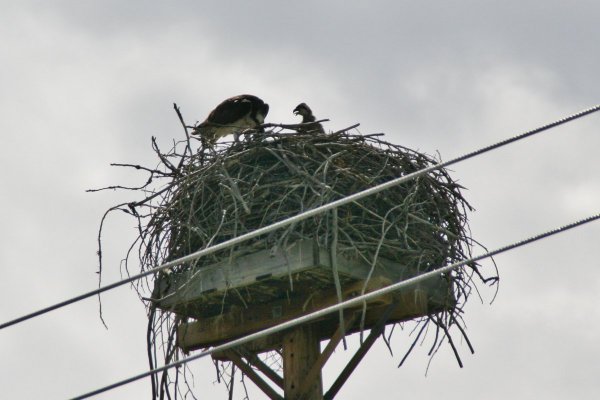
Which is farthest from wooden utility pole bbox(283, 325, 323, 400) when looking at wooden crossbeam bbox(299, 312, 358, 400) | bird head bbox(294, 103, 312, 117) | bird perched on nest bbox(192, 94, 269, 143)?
bird head bbox(294, 103, 312, 117)

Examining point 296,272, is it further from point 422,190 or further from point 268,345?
point 422,190

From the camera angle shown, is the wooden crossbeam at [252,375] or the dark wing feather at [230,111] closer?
the wooden crossbeam at [252,375]

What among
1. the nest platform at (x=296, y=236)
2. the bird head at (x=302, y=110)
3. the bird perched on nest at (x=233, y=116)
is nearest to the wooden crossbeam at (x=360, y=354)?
the nest platform at (x=296, y=236)

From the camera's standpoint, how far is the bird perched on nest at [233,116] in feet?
35.7

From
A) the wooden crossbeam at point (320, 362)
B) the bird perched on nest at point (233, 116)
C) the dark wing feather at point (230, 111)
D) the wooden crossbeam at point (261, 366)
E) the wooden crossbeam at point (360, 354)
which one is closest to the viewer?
the wooden crossbeam at point (320, 362)

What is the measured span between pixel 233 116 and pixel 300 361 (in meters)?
3.55

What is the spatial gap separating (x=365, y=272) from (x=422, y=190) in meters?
1.00

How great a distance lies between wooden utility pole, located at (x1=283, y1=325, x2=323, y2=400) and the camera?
7.84m

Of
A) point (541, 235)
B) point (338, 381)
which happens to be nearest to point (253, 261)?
point (338, 381)

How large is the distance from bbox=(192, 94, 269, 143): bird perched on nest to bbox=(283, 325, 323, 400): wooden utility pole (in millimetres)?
2794

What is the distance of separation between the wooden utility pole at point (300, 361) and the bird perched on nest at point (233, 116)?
9.17 ft

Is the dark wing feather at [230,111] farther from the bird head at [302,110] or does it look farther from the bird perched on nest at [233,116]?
the bird head at [302,110]

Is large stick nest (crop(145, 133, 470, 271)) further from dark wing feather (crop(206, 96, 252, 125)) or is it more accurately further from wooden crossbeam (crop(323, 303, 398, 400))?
dark wing feather (crop(206, 96, 252, 125))

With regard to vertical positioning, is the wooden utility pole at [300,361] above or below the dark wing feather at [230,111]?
below
